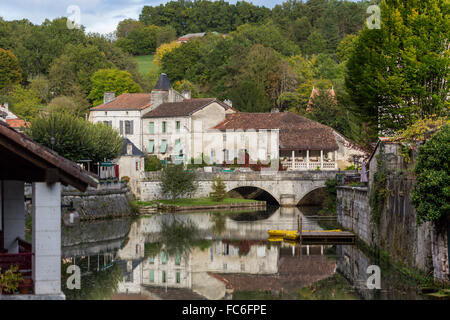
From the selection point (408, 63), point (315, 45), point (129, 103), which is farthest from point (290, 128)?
point (315, 45)

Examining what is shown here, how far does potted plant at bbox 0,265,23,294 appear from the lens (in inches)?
647

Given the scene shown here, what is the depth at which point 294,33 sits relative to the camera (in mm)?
138125

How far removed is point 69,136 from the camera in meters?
54.4

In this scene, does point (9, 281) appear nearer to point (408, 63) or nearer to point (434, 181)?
point (434, 181)

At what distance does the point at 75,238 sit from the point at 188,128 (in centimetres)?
3411

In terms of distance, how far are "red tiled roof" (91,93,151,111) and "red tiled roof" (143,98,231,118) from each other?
57.5 inches

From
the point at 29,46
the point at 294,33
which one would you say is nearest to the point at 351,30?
the point at 294,33

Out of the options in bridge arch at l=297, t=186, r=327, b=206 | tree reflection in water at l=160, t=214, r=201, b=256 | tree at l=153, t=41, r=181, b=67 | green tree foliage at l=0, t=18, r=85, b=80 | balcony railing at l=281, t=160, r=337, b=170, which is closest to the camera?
tree reflection in water at l=160, t=214, r=201, b=256

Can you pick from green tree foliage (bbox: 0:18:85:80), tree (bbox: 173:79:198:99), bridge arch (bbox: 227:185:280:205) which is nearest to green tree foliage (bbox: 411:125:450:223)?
bridge arch (bbox: 227:185:280:205)

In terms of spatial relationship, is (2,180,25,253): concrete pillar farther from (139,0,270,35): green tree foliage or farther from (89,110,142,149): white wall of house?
(139,0,270,35): green tree foliage

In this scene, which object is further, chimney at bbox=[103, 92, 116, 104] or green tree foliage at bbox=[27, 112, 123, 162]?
chimney at bbox=[103, 92, 116, 104]

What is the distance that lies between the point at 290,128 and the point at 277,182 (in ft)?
30.7

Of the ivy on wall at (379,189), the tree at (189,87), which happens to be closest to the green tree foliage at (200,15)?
the tree at (189,87)

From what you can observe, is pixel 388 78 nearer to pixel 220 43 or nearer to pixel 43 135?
pixel 43 135
